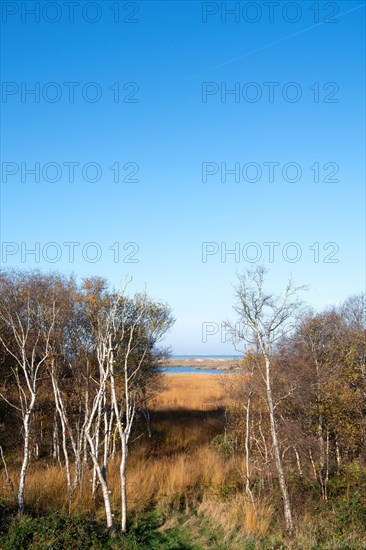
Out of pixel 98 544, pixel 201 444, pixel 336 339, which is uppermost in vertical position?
pixel 336 339

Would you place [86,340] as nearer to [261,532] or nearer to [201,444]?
[261,532]

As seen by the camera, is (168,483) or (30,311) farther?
(168,483)

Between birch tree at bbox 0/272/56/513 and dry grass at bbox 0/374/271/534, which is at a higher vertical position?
birch tree at bbox 0/272/56/513

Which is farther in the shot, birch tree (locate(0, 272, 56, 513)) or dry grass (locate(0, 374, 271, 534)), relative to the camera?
birch tree (locate(0, 272, 56, 513))

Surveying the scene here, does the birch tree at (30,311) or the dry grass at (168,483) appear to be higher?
the birch tree at (30,311)

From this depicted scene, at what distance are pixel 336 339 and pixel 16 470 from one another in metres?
11.8

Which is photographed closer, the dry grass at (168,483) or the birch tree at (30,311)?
the dry grass at (168,483)

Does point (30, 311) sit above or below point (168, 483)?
above

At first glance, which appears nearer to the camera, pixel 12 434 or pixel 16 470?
pixel 16 470

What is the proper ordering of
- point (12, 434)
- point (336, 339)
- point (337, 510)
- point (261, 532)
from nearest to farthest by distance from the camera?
point (261, 532) < point (337, 510) < point (336, 339) < point (12, 434)

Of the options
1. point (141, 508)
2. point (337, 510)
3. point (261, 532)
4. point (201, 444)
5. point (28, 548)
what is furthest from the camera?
point (201, 444)

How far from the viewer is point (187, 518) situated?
1189 centimetres

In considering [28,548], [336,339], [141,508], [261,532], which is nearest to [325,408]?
[336,339]

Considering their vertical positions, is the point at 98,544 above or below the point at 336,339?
below
